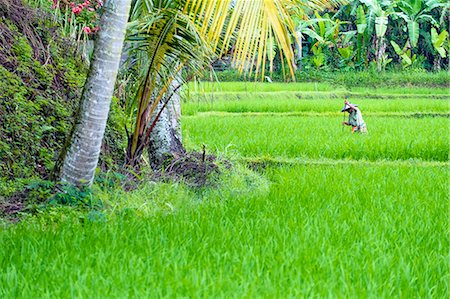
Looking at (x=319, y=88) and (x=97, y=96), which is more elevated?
(x=97, y=96)

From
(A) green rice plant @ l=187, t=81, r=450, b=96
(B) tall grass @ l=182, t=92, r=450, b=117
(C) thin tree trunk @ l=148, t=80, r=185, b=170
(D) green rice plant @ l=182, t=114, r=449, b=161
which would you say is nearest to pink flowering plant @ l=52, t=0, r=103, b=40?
(C) thin tree trunk @ l=148, t=80, r=185, b=170

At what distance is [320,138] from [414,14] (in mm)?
10213

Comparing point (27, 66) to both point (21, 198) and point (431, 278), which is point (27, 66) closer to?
point (21, 198)

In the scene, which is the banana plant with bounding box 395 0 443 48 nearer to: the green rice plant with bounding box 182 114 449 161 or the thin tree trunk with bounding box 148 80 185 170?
the green rice plant with bounding box 182 114 449 161

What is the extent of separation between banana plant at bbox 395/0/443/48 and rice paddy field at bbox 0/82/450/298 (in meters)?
10.6

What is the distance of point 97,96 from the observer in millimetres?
5062

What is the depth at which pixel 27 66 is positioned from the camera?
21.7 feet

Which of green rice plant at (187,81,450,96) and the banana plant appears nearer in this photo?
A: green rice plant at (187,81,450,96)

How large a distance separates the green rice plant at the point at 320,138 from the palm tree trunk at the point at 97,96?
2.57 m

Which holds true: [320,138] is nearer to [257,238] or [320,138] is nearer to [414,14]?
[257,238]

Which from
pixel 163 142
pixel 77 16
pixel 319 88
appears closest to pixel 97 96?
pixel 163 142

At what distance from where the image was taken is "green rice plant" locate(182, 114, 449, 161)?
28.2ft

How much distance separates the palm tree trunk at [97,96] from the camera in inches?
197

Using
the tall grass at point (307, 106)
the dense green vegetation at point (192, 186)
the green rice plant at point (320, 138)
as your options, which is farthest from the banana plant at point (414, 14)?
the dense green vegetation at point (192, 186)
